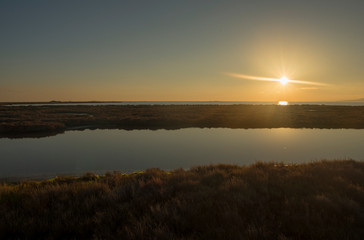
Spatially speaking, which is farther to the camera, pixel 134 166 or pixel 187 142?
pixel 187 142

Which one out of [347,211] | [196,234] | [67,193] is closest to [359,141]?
[347,211]

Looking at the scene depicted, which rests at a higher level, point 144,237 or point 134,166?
point 144,237

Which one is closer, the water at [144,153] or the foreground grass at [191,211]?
the foreground grass at [191,211]

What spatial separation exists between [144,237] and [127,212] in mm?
1287

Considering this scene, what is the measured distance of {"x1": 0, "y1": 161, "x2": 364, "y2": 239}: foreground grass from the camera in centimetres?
422

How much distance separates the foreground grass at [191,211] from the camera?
4.22 metres

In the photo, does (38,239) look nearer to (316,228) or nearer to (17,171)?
(316,228)

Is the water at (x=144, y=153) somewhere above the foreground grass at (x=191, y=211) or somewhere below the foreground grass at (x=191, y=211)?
below

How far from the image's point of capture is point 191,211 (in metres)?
4.94

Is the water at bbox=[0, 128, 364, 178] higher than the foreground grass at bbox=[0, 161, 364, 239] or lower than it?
lower

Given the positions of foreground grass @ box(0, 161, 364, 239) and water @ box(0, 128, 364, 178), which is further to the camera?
water @ box(0, 128, 364, 178)

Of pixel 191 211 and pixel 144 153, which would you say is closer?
pixel 191 211

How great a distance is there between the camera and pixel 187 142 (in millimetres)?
20656

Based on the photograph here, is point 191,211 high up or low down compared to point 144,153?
up
